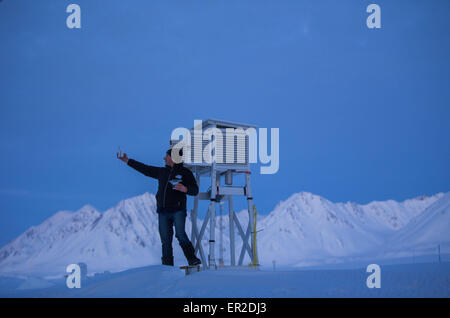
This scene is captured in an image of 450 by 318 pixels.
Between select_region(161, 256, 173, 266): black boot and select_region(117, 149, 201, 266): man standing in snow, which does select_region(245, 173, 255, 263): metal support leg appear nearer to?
select_region(117, 149, 201, 266): man standing in snow

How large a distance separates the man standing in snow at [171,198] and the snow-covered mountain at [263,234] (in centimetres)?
4132

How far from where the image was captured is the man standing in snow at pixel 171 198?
870 cm

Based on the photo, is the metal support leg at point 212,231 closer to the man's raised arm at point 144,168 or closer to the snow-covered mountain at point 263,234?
the man's raised arm at point 144,168

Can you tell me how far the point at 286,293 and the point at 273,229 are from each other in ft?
243

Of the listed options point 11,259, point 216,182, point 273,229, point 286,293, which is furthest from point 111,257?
point 286,293

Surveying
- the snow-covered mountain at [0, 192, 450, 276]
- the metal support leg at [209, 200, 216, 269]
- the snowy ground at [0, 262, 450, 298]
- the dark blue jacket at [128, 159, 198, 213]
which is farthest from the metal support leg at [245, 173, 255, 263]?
the snow-covered mountain at [0, 192, 450, 276]

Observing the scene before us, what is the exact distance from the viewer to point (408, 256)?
3444cm

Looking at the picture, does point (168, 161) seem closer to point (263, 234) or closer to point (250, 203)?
point (250, 203)

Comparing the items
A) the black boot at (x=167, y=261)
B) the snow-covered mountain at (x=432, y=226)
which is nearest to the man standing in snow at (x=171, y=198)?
the black boot at (x=167, y=261)

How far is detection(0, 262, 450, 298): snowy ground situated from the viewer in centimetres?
687

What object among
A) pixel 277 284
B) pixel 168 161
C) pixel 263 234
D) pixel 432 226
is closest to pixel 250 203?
pixel 168 161

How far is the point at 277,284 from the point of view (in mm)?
7320
